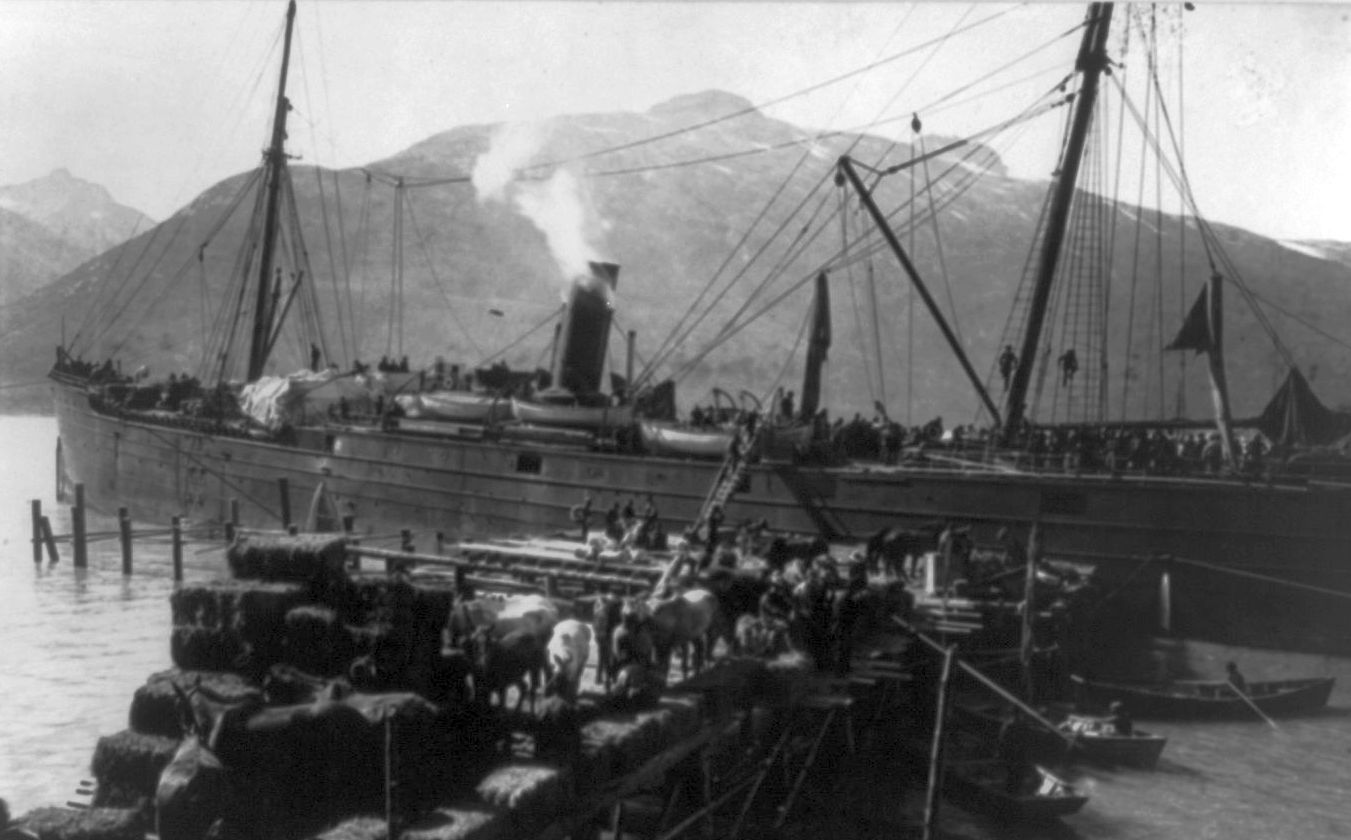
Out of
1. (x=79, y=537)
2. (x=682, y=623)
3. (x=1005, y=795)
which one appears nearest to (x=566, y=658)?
(x=682, y=623)

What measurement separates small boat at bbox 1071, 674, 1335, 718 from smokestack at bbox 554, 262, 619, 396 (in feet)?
55.4

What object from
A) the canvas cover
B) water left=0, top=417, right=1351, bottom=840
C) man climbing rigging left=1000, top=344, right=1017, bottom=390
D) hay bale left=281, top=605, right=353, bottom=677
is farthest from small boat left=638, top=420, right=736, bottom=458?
hay bale left=281, top=605, right=353, bottom=677

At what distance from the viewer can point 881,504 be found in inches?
990

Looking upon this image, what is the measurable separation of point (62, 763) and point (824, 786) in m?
9.41

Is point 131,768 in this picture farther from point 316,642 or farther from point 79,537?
point 79,537

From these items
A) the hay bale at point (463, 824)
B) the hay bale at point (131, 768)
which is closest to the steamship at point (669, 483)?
the hay bale at point (463, 824)

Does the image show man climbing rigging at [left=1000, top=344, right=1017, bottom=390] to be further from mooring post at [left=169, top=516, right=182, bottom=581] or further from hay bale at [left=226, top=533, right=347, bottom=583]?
hay bale at [left=226, top=533, right=347, bottom=583]

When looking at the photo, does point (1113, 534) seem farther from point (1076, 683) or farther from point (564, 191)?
point (564, 191)

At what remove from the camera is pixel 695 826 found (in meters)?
12.5

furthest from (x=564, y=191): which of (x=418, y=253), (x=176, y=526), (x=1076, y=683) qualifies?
(x=418, y=253)

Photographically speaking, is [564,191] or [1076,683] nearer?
[1076,683]

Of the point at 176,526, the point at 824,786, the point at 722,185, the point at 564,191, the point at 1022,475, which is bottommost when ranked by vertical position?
the point at 824,786

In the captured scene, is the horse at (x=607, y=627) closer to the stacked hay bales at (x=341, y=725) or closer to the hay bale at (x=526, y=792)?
the stacked hay bales at (x=341, y=725)

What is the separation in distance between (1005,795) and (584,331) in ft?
68.2
